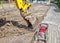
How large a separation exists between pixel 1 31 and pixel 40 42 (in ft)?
8.41

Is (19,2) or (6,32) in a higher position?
(19,2)

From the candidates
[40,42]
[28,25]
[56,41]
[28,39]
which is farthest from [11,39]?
[28,25]

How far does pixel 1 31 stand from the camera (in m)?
9.55

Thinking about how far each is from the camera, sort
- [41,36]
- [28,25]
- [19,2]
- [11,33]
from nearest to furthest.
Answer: [41,36]
[11,33]
[19,2]
[28,25]

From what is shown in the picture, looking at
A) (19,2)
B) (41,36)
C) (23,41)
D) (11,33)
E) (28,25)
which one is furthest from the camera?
(28,25)

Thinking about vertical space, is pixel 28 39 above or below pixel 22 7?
below

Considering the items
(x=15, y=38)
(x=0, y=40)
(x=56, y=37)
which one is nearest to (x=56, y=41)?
(x=56, y=37)

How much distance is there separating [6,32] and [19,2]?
66.9 inches

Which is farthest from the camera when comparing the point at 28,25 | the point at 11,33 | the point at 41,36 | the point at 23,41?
the point at 28,25

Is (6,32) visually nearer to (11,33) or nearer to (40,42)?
(11,33)

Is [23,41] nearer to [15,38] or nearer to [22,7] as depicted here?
[15,38]

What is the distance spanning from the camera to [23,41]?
8227mm

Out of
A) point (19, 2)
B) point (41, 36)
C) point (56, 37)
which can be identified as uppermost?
point (19, 2)

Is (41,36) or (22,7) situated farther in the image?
(22,7)
